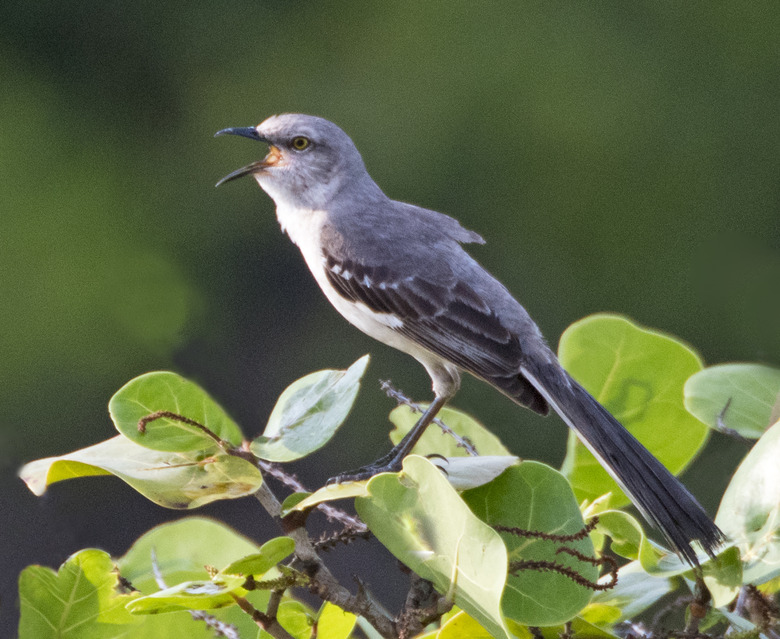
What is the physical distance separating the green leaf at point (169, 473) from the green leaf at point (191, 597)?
91 mm

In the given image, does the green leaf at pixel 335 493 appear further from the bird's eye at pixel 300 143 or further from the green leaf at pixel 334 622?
the bird's eye at pixel 300 143

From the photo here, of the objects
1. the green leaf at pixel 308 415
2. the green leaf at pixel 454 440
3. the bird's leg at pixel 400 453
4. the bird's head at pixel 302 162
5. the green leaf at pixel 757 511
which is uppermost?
the bird's head at pixel 302 162

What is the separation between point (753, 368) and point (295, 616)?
0.60 meters

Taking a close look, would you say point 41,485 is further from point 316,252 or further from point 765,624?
point 316,252

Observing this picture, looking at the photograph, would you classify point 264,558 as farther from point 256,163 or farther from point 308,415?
point 256,163

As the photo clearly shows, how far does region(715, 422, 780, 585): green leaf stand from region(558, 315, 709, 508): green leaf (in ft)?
0.80

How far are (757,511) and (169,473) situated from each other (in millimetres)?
543

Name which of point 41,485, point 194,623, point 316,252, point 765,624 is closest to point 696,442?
point 765,624

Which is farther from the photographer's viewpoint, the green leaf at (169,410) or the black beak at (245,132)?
the black beak at (245,132)

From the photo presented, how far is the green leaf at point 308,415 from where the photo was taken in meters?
0.88

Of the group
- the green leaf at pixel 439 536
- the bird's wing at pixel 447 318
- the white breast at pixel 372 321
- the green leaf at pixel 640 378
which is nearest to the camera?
the green leaf at pixel 439 536

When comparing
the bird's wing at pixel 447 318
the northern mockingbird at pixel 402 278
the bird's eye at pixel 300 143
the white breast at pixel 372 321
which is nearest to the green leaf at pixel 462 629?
the northern mockingbird at pixel 402 278

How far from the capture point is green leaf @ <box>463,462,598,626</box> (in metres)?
0.77

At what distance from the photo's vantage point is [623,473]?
1125 millimetres
